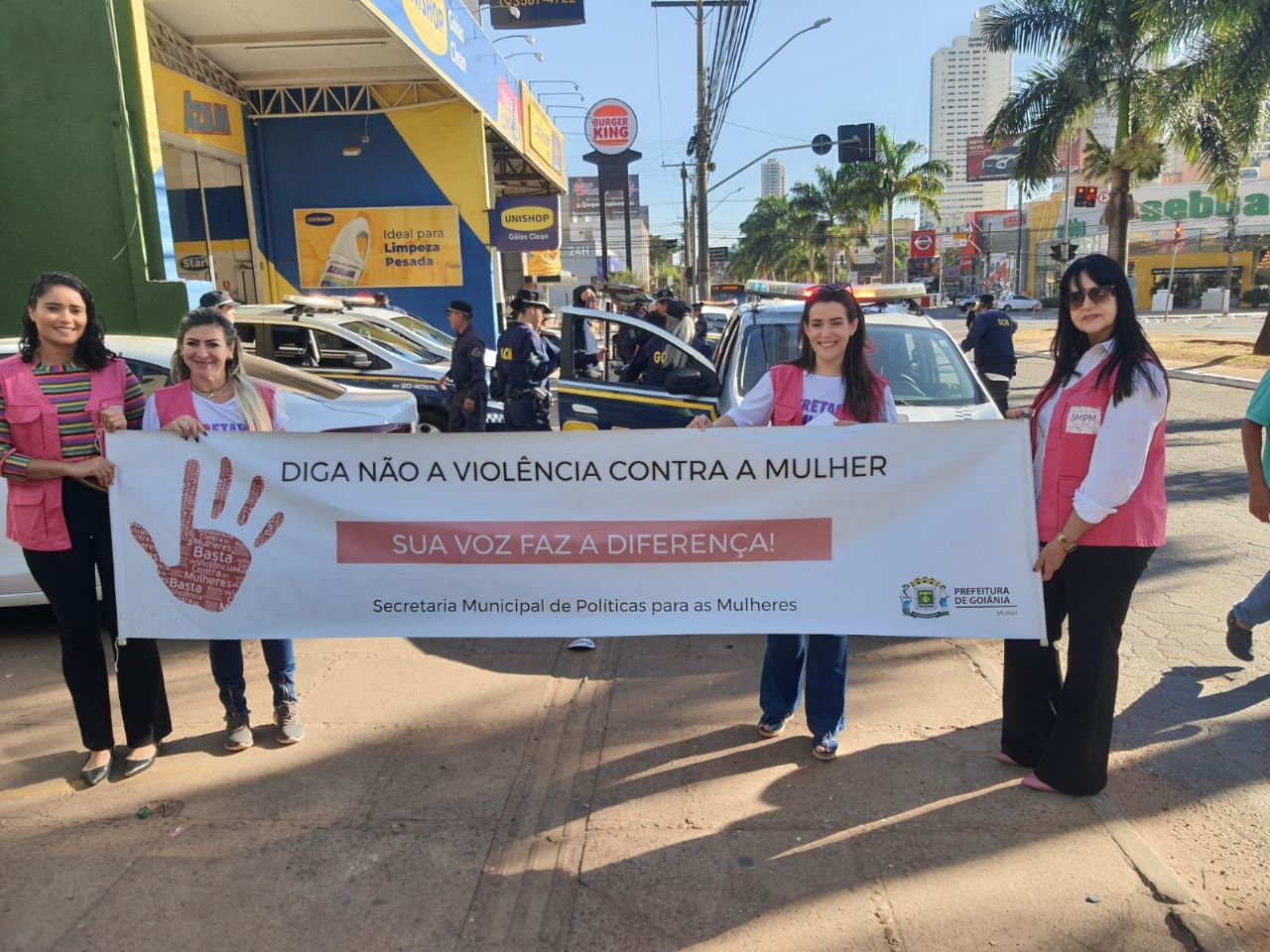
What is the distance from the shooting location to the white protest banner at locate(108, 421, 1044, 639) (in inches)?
134

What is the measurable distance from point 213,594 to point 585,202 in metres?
129

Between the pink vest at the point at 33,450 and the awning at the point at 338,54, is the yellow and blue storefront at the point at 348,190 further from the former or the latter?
the pink vest at the point at 33,450

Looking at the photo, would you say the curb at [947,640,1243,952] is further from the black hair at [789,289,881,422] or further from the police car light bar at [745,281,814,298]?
the police car light bar at [745,281,814,298]

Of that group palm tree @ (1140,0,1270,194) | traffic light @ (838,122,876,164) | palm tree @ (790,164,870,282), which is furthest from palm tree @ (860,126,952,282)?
palm tree @ (1140,0,1270,194)

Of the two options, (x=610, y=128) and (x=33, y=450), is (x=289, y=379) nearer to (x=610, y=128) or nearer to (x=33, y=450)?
(x=33, y=450)

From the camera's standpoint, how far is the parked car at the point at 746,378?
5.83 m

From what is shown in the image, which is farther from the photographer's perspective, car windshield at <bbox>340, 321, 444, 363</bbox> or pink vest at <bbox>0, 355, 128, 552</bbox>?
car windshield at <bbox>340, 321, 444, 363</bbox>

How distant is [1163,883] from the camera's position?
287cm

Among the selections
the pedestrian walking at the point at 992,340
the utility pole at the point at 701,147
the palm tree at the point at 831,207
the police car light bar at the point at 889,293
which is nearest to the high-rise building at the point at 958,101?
the palm tree at the point at 831,207

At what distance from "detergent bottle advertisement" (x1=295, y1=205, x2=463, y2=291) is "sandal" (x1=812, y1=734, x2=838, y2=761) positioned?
16.1 m

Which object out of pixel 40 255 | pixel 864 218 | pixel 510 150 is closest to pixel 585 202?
pixel 864 218

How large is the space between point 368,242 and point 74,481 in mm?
15541

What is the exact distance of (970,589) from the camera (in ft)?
11.1

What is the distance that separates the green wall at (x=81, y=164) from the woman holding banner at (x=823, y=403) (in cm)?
722
